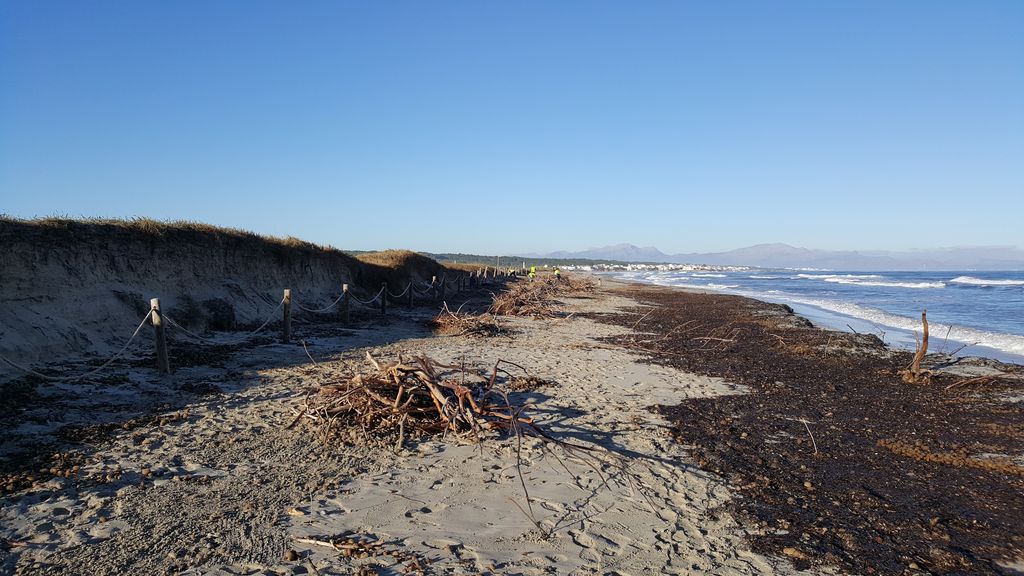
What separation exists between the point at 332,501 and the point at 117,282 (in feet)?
29.8

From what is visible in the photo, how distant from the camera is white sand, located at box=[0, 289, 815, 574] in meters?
3.00

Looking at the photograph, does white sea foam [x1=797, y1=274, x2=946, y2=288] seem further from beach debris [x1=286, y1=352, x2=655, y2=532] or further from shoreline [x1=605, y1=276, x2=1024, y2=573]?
beach debris [x1=286, y1=352, x2=655, y2=532]

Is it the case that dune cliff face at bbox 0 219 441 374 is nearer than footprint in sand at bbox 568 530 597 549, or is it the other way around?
footprint in sand at bbox 568 530 597 549

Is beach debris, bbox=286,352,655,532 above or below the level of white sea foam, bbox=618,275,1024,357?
above

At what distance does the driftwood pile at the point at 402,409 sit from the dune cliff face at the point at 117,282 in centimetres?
464

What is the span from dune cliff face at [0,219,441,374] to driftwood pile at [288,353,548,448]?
4.64 m

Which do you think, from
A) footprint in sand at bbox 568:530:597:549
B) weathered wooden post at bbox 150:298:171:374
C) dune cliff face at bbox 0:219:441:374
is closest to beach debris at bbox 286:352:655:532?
footprint in sand at bbox 568:530:597:549

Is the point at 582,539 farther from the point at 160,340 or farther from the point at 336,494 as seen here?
the point at 160,340

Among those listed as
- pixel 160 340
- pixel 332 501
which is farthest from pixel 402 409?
pixel 160 340

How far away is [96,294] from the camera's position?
924cm

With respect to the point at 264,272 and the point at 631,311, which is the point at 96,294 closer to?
the point at 264,272

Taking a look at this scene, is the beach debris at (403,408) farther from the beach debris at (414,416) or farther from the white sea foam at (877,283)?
the white sea foam at (877,283)

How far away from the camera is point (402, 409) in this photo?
506 centimetres

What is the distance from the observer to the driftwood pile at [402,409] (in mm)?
4984
